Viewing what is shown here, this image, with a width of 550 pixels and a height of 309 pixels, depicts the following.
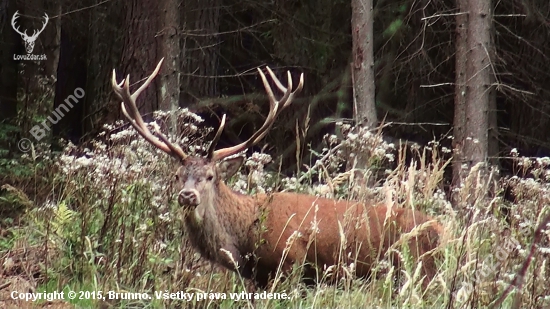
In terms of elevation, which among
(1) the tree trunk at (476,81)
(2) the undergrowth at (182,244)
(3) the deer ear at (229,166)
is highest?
(1) the tree trunk at (476,81)

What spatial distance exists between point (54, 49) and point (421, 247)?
8.35 m

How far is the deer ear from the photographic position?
6.92m

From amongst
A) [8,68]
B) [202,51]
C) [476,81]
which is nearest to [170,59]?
[202,51]

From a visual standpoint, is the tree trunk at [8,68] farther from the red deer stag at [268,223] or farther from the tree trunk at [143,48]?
the red deer stag at [268,223]

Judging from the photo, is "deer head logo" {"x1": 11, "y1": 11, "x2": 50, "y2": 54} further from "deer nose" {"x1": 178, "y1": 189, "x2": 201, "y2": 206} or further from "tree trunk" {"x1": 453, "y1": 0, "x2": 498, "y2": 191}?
"deer nose" {"x1": 178, "y1": 189, "x2": 201, "y2": 206}

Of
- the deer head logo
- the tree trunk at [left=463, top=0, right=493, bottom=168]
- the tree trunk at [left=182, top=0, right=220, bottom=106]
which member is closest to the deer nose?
the tree trunk at [left=463, top=0, right=493, bottom=168]

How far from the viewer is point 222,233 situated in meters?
6.77

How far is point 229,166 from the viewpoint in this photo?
22.8 feet

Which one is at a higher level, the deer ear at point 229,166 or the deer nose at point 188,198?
the deer ear at point 229,166

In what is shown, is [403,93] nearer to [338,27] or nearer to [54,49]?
[338,27]

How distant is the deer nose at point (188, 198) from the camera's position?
6281 millimetres

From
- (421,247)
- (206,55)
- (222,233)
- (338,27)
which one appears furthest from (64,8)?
(421,247)

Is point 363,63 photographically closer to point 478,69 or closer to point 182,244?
point 478,69

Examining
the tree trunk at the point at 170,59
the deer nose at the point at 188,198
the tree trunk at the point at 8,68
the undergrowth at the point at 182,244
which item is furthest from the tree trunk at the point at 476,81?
the tree trunk at the point at 8,68
